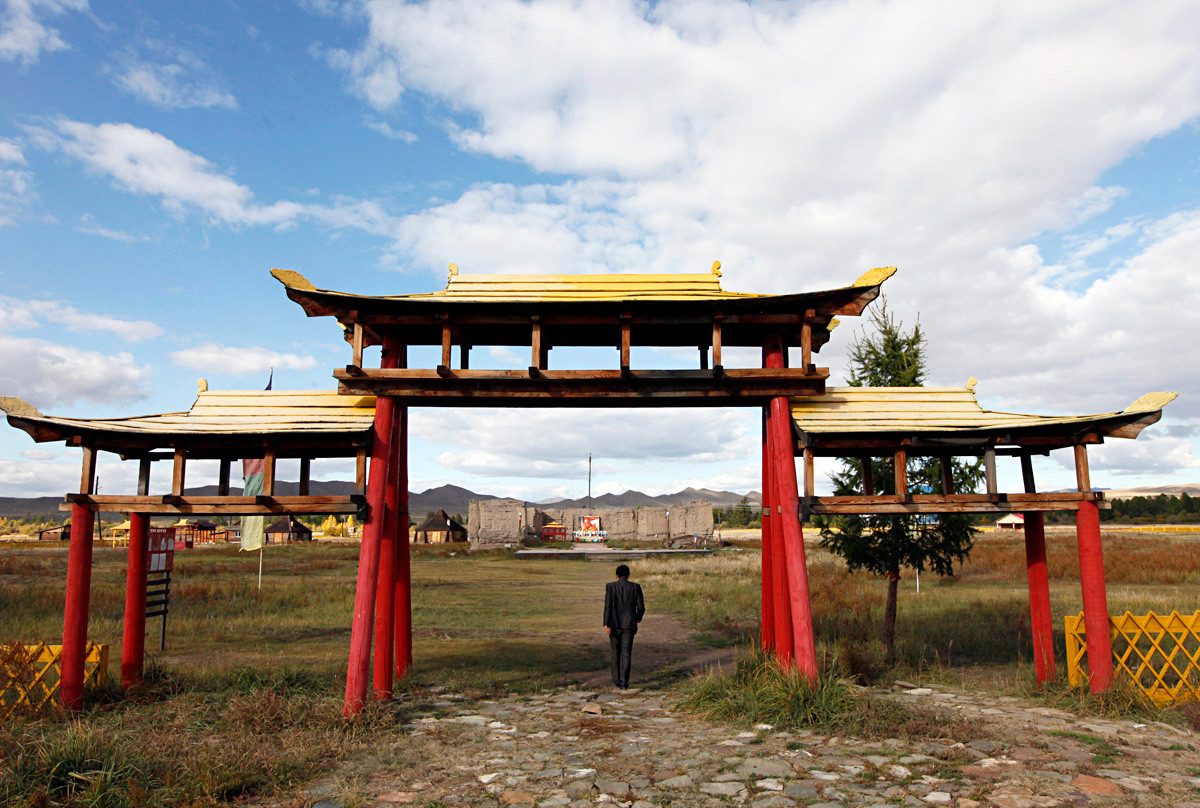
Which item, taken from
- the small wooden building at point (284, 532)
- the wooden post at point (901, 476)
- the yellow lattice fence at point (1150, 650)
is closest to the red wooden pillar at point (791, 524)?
the wooden post at point (901, 476)

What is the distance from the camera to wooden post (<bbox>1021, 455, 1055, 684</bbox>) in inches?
411

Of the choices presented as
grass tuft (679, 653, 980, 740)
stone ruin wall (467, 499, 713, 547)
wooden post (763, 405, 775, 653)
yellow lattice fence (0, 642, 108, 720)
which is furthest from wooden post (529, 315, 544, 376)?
stone ruin wall (467, 499, 713, 547)

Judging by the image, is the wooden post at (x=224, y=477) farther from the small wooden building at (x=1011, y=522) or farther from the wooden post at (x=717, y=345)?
the small wooden building at (x=1011, y=522)

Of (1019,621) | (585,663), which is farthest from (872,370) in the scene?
(585,663)

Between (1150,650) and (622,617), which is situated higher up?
(622,617)

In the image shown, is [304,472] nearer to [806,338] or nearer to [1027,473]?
[806,338]

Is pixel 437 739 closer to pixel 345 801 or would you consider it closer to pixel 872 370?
pixel 345 801

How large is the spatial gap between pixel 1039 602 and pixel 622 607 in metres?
6.37

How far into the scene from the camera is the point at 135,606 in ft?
33.9

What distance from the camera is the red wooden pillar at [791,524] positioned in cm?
905

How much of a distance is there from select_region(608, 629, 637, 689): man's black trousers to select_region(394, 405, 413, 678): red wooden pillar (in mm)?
3210

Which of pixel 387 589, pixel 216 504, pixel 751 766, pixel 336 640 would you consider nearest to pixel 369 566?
pixel 387 589

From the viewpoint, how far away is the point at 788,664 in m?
9.47

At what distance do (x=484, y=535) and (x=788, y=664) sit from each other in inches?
1858
